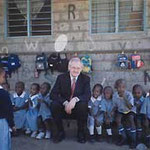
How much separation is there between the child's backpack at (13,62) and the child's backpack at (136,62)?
248 centimetres

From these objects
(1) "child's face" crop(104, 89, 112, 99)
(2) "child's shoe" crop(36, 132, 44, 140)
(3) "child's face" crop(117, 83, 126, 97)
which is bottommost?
(2) "child's shoe" crop(36, 132, 44, 140)

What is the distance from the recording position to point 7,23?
7301mm

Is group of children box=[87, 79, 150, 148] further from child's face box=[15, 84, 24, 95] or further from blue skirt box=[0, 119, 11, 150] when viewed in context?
blue skirt box=[0, 119, 11, 150]

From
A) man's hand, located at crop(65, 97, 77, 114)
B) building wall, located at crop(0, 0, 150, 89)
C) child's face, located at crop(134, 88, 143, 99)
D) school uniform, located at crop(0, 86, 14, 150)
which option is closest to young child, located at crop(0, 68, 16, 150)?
school uniform, located at crop(0, 86, 14, 150)

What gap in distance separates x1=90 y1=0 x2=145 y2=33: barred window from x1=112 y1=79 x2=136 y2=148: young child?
1.68m

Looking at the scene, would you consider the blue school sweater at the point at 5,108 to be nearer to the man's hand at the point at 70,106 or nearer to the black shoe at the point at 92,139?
the man's hand at the point at 70,106

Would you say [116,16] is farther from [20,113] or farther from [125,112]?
[20,113]

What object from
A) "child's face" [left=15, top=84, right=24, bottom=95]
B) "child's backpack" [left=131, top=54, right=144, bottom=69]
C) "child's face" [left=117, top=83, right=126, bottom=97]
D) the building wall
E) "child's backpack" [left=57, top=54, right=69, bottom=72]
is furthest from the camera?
"child's backpack" [left=57, top=54, right=69, bottom=72]

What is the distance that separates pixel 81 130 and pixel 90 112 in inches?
16.3

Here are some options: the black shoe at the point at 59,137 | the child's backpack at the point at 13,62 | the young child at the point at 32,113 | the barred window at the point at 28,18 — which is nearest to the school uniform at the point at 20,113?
the young child at the point at 32,113

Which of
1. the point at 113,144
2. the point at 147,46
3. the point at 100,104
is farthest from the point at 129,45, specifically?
the point at 113,144

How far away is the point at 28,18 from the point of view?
23.6 feet

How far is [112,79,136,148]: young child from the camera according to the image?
5051mm

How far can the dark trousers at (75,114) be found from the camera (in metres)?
5.01
